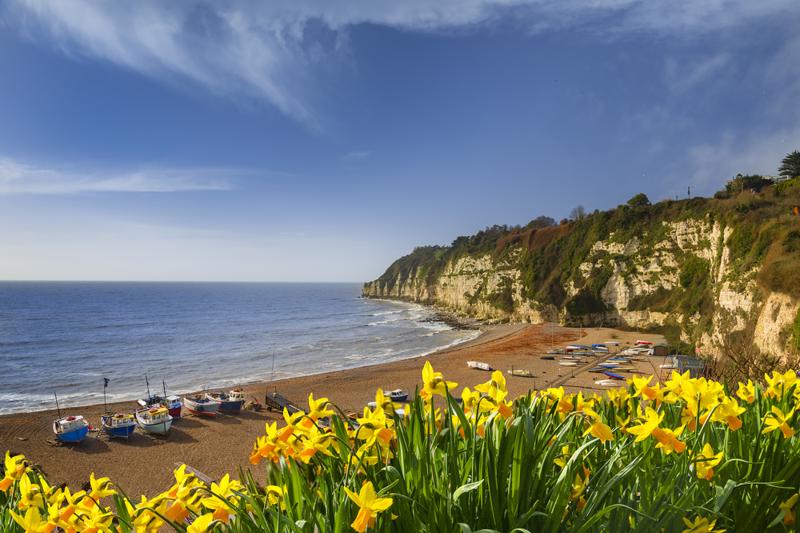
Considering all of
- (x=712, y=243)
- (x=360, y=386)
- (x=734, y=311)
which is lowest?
(x=360, y=386)

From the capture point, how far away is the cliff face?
2783 cm

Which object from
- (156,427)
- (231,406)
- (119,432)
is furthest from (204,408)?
(119,432)

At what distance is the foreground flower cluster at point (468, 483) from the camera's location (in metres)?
1.61

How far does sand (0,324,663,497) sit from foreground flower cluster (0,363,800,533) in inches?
255

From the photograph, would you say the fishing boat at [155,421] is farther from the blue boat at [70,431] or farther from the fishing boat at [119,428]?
the blue boat at [70,431]

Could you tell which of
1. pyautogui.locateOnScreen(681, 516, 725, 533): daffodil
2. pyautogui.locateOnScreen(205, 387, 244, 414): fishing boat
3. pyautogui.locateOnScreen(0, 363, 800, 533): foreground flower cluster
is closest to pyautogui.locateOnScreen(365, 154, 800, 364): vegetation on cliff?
pyautogui.locateOnScreen(0, 363, 800, 533): foreground flower cluster

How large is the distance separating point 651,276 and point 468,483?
55.8 meters

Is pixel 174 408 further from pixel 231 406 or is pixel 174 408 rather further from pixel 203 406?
pixel 231 406

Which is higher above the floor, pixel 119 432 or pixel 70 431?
pixel 70 431

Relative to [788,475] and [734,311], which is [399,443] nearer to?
[788,475]

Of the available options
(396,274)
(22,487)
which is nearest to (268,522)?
(22,487)

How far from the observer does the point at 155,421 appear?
20938 mm

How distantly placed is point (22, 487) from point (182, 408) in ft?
86.9

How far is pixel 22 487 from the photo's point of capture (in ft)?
5.90
